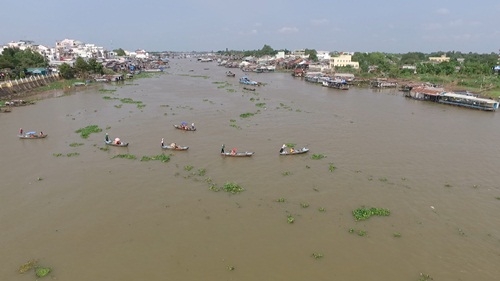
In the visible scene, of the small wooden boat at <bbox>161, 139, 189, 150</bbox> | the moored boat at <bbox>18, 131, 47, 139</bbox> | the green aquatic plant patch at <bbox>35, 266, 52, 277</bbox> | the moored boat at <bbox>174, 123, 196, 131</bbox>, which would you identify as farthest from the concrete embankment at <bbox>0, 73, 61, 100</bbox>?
the green aquatic plant patch at <bbox>35, 266, 52, 277</bbox>

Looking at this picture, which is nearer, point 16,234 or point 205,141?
point 16,234

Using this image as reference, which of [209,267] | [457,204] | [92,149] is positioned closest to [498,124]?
[457,204]

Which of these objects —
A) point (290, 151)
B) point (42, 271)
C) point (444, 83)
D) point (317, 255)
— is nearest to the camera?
point (42, 271)

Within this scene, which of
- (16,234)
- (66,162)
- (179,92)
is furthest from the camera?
(179,92)

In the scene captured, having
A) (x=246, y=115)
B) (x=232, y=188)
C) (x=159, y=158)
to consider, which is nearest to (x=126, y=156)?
(x=159, y=158)

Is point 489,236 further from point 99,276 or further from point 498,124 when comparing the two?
point 498,124

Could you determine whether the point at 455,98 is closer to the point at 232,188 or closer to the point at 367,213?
the point at 367,213

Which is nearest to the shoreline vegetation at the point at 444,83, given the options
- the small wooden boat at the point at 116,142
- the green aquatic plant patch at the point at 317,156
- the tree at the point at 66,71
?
the tree at the point at 66,71
